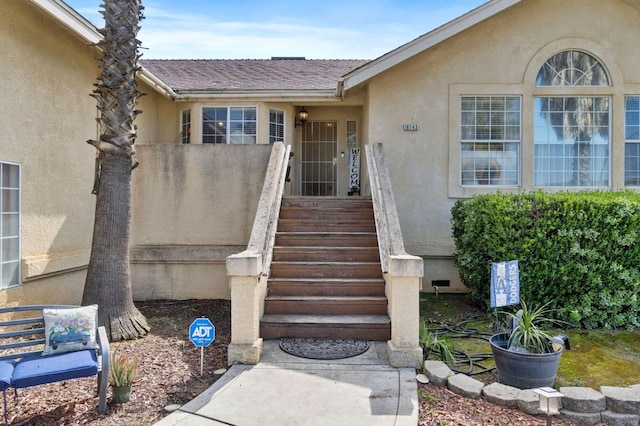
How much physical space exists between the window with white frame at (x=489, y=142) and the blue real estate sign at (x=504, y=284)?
4383 mm

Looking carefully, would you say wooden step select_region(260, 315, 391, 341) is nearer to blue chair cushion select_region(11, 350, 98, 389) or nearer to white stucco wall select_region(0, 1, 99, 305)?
blue chair cushion select_region(11, 350, 98, 389)

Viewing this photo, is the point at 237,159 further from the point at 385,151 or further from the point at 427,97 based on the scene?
the point at 427,97

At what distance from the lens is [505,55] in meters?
9.17

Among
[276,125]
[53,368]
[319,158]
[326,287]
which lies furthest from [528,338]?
[319,158]

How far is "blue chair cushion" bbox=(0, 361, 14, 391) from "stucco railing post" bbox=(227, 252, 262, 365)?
2.25 m

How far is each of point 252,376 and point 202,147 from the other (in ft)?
17.9

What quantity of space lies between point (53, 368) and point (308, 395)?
8.14 feet

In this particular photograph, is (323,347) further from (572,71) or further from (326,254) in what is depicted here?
(572,71)

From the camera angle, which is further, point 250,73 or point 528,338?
point 250,73

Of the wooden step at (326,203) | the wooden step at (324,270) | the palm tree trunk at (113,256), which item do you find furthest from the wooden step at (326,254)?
the palm tree trunk at (113,256)

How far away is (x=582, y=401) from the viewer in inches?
165

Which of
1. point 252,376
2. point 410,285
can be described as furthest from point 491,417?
point 252,376

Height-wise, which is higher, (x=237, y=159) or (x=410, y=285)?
(x=237, y=159)

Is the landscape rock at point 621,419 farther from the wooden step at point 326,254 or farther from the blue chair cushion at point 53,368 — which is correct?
the blue chair cushion at point 53,368
